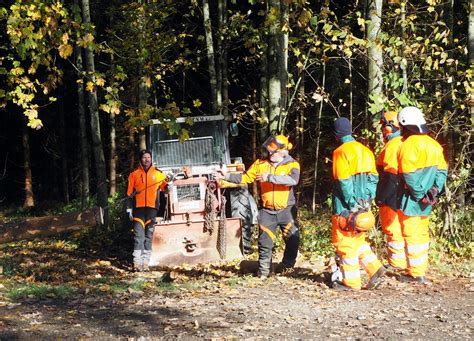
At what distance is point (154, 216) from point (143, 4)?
5355mm

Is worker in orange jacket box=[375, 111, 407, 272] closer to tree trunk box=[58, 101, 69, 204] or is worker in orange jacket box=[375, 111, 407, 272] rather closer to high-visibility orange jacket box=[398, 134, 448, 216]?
high-visibility orange jacket box=[398, 134, 448, 216]

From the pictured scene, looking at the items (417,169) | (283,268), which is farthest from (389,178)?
(283,268)

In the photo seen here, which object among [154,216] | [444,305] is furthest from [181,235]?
[444,305]

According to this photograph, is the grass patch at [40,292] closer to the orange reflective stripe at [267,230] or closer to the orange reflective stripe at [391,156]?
Result: the orange reflective stripe at [267,230]

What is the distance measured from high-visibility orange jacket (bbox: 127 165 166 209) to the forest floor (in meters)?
1.28

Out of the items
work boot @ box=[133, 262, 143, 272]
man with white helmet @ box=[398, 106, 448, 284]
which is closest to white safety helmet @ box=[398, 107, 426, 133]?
man with white helmet @ box=[398, 106, 448, 284]

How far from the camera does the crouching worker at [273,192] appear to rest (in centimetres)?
845

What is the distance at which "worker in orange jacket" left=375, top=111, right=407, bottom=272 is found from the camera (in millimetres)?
7848

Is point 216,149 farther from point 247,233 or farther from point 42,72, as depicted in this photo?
point 42,72

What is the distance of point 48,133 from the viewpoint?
25078 millimetres

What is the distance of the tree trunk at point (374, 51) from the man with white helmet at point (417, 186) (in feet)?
5.93

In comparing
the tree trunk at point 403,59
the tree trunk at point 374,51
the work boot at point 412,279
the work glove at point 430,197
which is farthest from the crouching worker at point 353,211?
the tree trunk at point 403,59

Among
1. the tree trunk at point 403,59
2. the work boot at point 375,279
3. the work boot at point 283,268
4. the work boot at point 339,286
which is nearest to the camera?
the work boot at point 375,279

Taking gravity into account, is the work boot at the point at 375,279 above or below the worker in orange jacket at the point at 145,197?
below
